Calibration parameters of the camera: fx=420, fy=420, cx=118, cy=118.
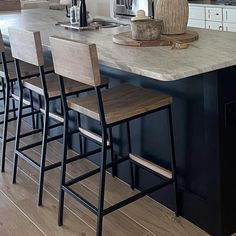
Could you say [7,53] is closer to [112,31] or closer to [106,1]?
[112,31]

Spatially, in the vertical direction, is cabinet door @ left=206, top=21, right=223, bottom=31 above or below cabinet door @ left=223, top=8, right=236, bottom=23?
below

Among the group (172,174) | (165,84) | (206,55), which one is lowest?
(172,174)

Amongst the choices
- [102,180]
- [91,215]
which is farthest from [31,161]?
[102,180]

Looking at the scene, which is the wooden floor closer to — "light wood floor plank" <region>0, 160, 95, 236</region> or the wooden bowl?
"light wood floor plank" <region>0, 160, 95, 236</region>

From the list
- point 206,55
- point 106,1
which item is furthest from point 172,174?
point 106,1

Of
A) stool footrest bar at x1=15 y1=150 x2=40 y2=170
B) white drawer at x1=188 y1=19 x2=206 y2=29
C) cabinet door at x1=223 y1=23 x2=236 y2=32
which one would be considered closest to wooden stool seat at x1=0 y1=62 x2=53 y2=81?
stool footrest bar at x1=15 y1=150 x2=40 y2=170

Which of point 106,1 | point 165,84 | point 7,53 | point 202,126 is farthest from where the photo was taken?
point 106,1

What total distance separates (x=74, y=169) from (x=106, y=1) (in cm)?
646

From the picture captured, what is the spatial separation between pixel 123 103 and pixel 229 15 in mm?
3193

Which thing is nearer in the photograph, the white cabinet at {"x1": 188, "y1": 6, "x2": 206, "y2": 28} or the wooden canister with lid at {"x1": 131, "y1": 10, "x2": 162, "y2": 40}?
the wooden canister with lid at {"x1": 131, "y1": 10, "x2": 162, "y2": 40}

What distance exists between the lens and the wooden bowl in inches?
85.0

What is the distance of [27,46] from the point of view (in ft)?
7.64

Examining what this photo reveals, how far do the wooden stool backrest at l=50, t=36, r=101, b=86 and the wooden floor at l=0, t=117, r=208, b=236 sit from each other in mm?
815

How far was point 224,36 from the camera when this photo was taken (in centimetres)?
238
